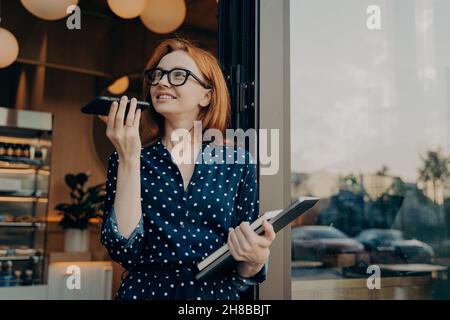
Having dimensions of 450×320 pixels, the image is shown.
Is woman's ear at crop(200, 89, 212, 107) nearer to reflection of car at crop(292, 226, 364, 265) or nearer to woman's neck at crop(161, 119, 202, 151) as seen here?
woman's neck at crop(161, 119, 202, 151)

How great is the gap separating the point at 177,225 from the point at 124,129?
0.24 meters

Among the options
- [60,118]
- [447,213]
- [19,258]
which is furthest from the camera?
[60,118]

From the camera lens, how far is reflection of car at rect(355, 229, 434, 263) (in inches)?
75.2

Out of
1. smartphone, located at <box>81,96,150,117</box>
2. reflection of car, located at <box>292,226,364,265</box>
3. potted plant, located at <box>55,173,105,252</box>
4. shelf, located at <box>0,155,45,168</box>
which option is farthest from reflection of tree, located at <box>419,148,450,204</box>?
shelf, located at <box>0,155,45,168</box>

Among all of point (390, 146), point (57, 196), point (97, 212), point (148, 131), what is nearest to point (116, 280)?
point (97, 212)

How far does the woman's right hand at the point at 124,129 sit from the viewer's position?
1065 mm

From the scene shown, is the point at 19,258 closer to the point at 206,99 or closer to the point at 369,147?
the point at 369,147

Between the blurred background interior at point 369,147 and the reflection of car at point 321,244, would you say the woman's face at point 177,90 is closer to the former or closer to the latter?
the blurred background interior at point 369,147

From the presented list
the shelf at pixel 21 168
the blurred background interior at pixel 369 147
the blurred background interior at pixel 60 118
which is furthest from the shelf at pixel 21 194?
the blurred background interior at pixel 369 147

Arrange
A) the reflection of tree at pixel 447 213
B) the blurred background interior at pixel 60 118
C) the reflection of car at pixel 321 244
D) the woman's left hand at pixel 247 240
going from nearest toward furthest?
the woman's left hand at pixel 247 240, the reflection of car at pixel 321 244, the reflection of tree at pixel 447 213, the blurred background interior at pixel 60 118

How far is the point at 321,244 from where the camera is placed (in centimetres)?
184

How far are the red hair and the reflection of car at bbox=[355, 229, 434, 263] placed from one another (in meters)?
0.94

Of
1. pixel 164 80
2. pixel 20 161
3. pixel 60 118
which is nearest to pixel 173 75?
pixel 164 80
